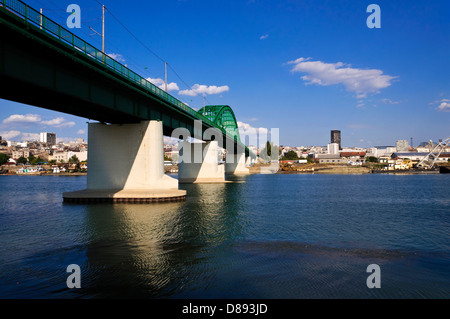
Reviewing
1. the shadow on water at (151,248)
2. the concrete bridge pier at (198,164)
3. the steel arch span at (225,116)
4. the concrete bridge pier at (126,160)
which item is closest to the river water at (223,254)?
the shadow on water at (151,248)

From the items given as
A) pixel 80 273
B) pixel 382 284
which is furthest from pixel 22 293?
pixel 382 284

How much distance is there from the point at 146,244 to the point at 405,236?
54.6 feet

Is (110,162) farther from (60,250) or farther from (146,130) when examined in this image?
(60,250)

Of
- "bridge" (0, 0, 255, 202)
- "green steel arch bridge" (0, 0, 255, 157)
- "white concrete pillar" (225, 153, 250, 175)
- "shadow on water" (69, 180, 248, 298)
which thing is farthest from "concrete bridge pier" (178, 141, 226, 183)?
"white concrete pillar" (225, 153, 250, 175)

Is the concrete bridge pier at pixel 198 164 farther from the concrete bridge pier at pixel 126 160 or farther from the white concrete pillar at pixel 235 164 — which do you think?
the white concrete pillar at pixel 235 164

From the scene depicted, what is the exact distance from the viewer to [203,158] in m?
75.1

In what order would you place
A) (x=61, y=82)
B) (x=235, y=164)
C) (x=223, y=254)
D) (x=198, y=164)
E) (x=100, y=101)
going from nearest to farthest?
(x=223, y=254)
(x=61, y=82)
(x=100, y=101)
(x=198, y=164)
(x=235, y=164)

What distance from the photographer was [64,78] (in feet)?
80.1

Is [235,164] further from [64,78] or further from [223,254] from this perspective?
[223,254]

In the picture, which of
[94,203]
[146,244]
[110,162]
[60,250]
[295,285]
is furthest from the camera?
[110,162]

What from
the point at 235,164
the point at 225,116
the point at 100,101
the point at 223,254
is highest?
the point at 225,116

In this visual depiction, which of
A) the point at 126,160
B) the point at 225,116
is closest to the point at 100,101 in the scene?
the point at 126,160

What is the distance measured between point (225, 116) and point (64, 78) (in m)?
93.1

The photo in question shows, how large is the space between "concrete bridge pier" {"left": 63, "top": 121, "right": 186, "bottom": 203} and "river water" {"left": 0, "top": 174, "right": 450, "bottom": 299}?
961 cm
